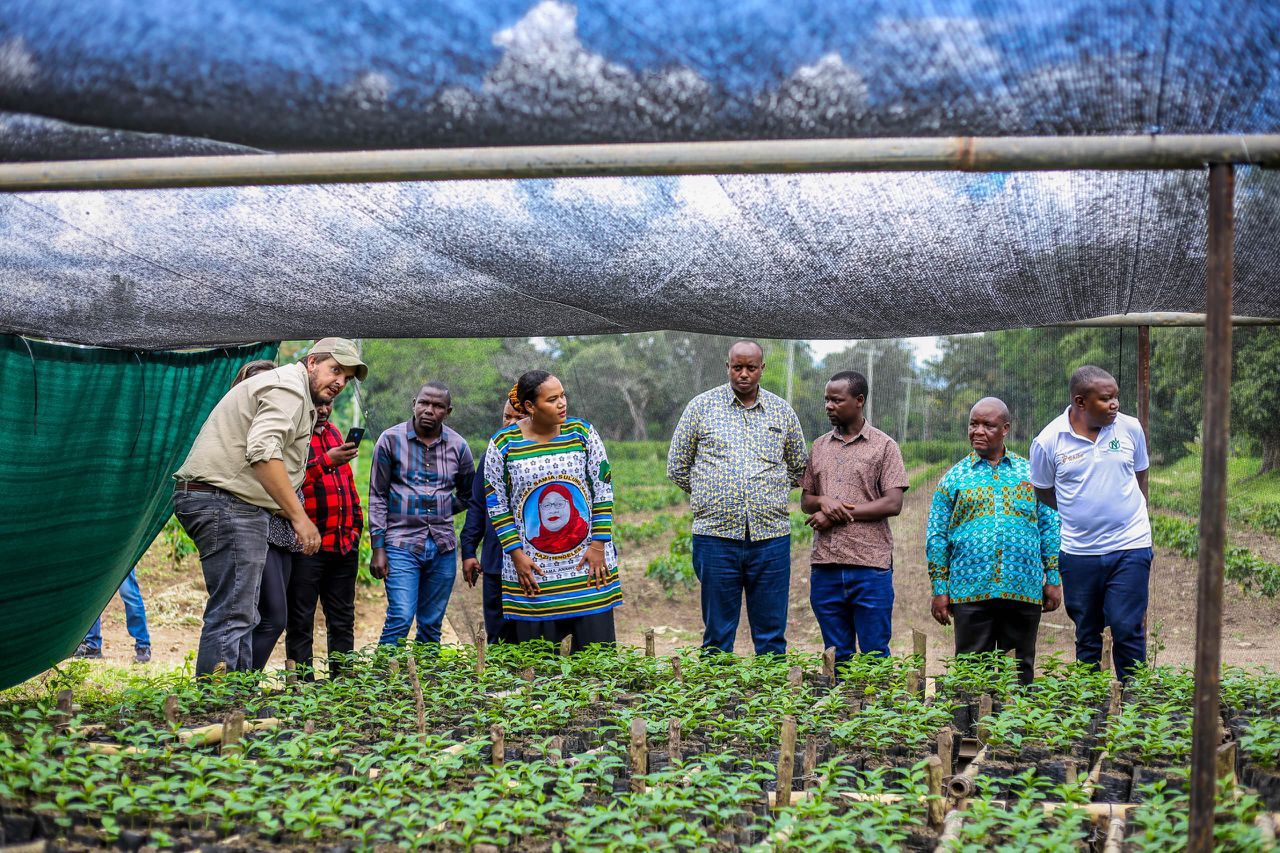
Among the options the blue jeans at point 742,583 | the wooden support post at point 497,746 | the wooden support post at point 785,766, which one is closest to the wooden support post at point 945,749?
the wooden support post at point 785,766

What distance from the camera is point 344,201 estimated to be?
321 cm

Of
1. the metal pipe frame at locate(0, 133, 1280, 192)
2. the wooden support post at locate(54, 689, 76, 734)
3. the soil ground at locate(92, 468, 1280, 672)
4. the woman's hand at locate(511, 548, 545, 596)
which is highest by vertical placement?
the metal pipe frame at locate(0, 133, 1280, 192)

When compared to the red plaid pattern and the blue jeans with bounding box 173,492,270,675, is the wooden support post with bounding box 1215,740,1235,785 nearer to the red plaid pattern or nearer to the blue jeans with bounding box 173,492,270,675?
the blue jeans with bounding box 173,492,270,675

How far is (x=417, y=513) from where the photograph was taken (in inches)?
227

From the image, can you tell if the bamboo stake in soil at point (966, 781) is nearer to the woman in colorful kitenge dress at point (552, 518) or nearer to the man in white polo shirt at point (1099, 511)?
the man in white polo shirt at point (1099, 511)

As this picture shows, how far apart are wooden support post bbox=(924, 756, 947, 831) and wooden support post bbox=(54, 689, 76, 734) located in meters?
2.60

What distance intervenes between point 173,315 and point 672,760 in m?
2.78

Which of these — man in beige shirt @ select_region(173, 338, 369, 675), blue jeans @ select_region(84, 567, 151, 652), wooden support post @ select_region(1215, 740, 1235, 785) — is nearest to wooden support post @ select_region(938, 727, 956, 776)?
wooden support post @ select_region(1215, 740, 1235, 785)

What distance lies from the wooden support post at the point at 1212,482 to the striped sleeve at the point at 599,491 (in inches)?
120

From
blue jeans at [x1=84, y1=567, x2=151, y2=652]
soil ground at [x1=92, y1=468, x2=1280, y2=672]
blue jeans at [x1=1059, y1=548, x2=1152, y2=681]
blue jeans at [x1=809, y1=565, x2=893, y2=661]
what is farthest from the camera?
soil ground at [x1=92, y1=468, x2=1280, y2=672]

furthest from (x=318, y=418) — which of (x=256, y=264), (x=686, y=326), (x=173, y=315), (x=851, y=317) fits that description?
(x=851, y=317)

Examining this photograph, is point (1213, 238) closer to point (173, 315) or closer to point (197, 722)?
point (197, 722)

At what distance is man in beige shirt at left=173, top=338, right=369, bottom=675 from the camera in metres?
4.38

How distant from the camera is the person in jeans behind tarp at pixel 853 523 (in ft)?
17.4
